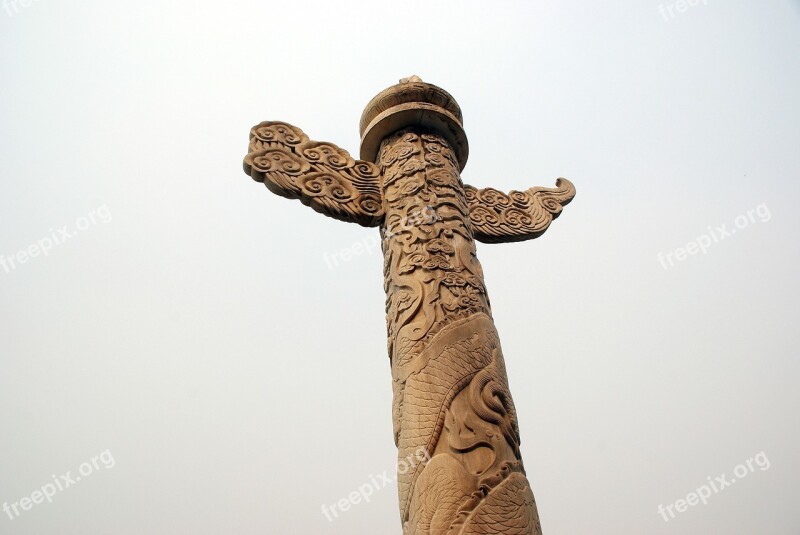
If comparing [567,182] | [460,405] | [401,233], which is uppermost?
[567,182]

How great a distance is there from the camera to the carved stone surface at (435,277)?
2.82 m

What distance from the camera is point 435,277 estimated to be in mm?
3566

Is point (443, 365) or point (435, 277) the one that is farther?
point (435, 277)

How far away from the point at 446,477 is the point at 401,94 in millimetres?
2717

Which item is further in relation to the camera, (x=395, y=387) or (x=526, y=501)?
(x=395, y=387)

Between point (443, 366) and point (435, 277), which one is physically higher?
point (435, 277)

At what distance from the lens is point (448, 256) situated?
3703mm

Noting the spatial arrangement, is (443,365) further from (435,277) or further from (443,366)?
(435,277)

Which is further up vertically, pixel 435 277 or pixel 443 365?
pixel 435 277

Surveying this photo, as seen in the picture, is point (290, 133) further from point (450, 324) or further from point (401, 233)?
point (450, 324)

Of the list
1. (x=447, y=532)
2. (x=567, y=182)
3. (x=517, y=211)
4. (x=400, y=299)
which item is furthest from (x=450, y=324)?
(x=567, y=182)

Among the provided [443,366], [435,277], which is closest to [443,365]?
[443,366]

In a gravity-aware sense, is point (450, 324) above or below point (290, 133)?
below

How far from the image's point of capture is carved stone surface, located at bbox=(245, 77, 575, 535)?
2.82m
